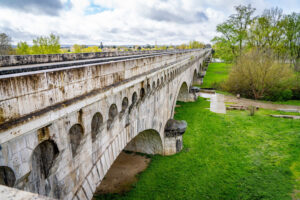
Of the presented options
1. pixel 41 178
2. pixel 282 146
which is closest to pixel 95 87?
pixel 41 178

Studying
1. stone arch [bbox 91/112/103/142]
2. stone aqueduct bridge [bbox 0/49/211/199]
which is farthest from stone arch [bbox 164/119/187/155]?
stone arch [bbox 91/112/103/142]

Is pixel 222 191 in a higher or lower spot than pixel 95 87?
lower

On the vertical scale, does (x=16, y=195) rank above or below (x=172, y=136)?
above

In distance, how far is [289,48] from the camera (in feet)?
138

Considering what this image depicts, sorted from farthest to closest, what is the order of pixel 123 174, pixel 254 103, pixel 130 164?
pixel 254 103 → pixel 130 164 → pixel 123 174

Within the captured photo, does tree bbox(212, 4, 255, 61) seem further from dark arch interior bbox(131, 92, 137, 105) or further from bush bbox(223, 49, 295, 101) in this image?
dark arch interior bbox(131, 92, 137, 105)

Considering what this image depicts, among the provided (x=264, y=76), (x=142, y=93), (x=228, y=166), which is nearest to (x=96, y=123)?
(x=142, y=93)

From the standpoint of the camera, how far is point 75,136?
4828 mm

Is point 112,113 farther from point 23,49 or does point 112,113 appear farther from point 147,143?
point 23,49

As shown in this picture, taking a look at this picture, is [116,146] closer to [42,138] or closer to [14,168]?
[42,138]

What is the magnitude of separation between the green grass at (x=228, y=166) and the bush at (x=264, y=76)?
9.89 metres

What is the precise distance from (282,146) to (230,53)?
31445 mm

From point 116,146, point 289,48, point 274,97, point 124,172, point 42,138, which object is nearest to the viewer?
point 42,138

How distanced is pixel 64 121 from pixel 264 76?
99.3 ft
